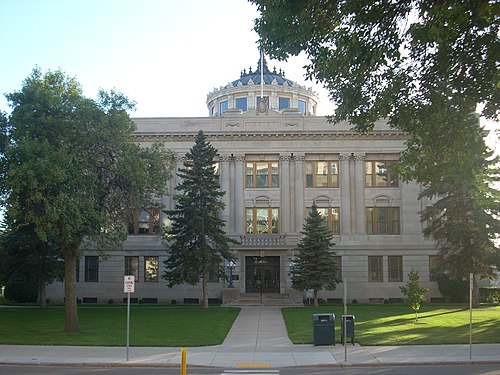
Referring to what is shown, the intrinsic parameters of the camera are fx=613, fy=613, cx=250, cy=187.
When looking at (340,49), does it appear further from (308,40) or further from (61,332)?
(61,332)

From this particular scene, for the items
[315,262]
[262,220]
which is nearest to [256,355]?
[315,262]

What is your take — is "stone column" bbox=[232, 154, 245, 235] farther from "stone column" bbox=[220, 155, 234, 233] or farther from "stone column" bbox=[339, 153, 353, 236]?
"stone column" bbox=[339, 153, 353, 236]

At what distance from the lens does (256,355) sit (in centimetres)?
1978

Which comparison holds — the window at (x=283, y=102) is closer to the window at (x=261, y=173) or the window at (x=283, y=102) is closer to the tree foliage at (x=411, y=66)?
the window at (x=261, y=173)

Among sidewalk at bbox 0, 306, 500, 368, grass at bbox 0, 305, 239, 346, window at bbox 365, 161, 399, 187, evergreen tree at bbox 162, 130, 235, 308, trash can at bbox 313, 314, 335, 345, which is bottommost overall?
grass at bbox 0, 305, 239, 346

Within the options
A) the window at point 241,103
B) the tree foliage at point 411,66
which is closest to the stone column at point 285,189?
the window at point 241,103

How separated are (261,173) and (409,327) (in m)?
26.1

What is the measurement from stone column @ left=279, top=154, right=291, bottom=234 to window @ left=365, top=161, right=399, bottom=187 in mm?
6721

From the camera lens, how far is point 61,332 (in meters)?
26.3

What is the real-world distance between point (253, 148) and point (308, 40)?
36.5 meters

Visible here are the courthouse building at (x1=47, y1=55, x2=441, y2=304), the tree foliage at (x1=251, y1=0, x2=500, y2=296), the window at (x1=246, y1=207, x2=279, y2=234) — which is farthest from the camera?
the window at (x1=246, y1=207, x2=279, y2=234)

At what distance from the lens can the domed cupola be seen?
70375 mm

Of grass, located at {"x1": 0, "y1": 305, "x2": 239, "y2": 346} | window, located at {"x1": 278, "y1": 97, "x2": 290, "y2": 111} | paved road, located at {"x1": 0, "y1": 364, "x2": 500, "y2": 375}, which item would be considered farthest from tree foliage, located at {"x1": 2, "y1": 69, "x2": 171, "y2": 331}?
window, located at {"x1": 278, "y1": 97, "x2": 290, "y2": 111}

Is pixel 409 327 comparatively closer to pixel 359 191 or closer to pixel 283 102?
pixel 359 191
